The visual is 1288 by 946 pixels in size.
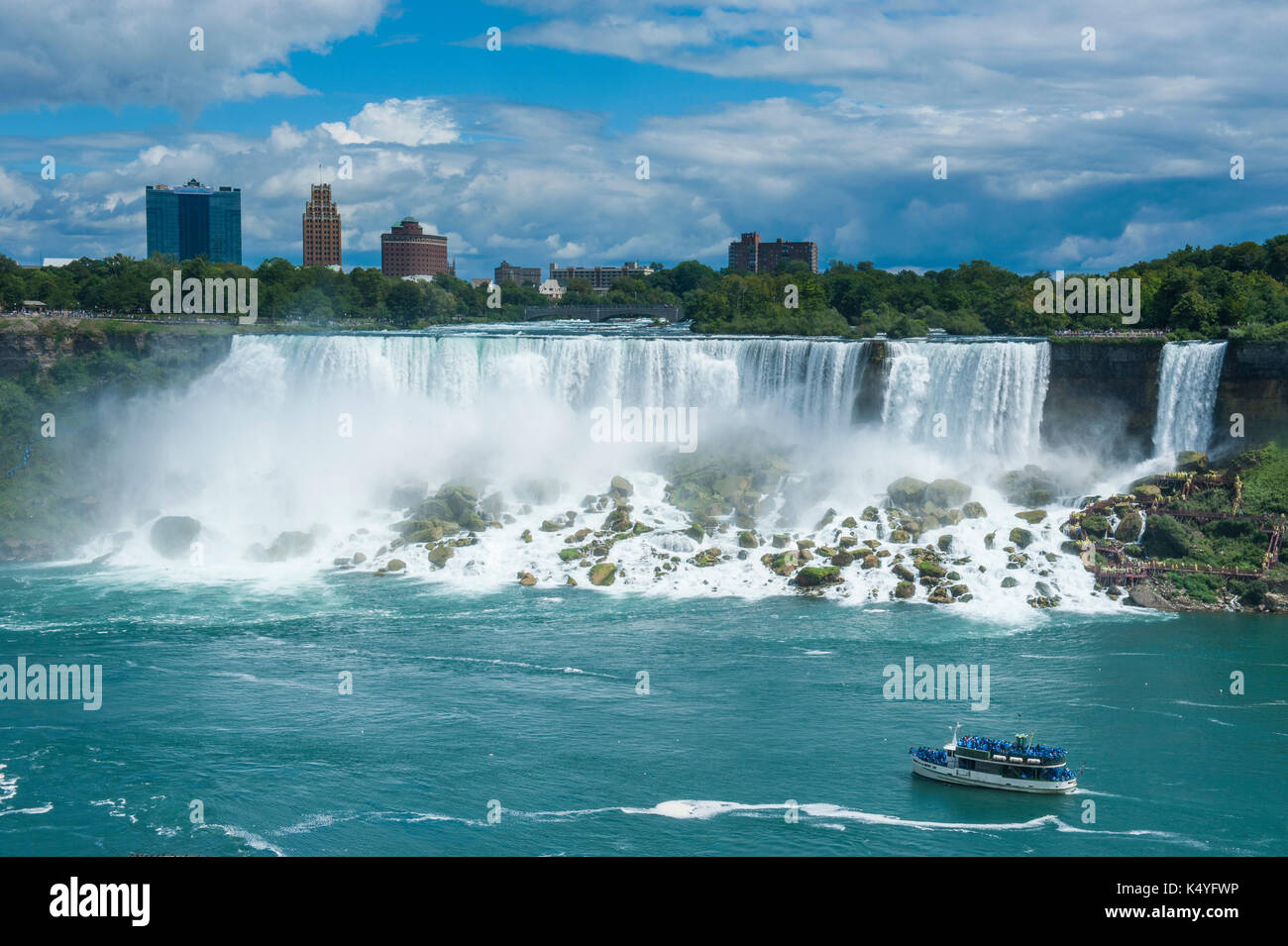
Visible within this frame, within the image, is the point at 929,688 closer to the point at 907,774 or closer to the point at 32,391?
the point at 907,774

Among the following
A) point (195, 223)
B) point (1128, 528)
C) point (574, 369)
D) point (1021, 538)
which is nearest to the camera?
point (1128, 528)

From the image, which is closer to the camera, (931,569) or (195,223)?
(931,569)

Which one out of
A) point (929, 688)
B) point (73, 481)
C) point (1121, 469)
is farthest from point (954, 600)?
point (73, 481)

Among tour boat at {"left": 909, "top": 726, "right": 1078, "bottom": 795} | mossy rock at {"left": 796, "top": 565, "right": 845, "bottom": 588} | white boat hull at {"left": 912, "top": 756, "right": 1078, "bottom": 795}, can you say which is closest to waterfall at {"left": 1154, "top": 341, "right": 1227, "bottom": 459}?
mossy rock at {"left": 796, "top": 565, "right": 845, "bottom": 588}

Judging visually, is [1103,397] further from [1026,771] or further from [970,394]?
[1026,771]

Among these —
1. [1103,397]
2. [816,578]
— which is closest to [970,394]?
[1103,397]
